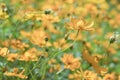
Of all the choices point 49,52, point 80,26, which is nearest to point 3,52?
point 80,26

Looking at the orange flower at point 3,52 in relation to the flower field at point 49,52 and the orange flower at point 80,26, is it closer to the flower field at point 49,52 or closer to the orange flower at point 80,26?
the flower field at point 49,52

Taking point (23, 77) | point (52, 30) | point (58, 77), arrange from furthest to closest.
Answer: point (52, 30), point (58, 77), point (23, 77)

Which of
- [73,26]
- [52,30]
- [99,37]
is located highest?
[73,26]

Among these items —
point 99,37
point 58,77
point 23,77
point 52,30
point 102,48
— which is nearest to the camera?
point 23,77

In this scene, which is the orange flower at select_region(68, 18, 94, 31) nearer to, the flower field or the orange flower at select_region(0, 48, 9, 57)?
the flower field

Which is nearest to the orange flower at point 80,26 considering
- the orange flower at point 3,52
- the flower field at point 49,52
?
the flower field at point 49,52

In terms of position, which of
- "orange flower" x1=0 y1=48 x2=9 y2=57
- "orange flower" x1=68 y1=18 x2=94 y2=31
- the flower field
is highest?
"orange flower" x1=68 y1=18 x2=94 y2=31

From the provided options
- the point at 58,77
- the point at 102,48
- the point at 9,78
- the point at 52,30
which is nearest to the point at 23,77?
the point at 9,78

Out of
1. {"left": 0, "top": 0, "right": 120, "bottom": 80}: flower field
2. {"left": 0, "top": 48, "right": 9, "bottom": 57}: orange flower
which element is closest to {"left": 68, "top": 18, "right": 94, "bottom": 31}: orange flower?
{"left": 0, "top": 0, "right": 120, "bottom": 80}: flower field

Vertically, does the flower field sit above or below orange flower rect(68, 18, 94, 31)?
below

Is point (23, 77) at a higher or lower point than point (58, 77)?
higher

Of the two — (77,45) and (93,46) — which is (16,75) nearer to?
(77,45)
